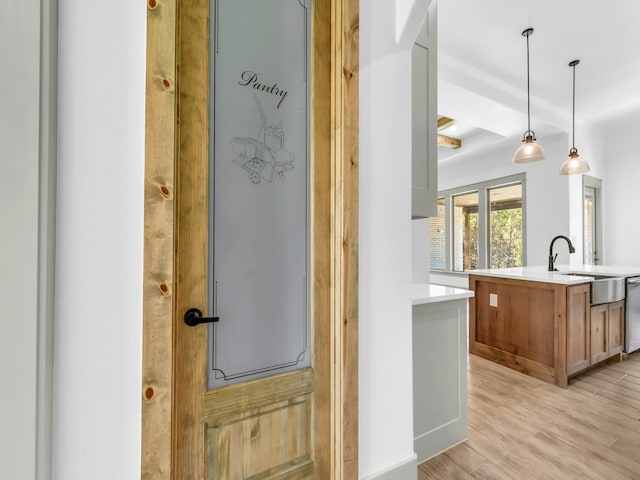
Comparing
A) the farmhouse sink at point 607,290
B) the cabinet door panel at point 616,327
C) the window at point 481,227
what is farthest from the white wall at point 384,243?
the window at point 481,227

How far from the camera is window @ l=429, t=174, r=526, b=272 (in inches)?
204

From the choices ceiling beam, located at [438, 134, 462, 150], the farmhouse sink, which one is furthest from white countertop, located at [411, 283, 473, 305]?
ceiling beam, located at [438, 134, 462, 150]

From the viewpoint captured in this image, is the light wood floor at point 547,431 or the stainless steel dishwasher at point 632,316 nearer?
the light wood floor at point 547,431

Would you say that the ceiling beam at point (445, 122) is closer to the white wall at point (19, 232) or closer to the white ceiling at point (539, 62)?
the white ceiling at point (539, 62)

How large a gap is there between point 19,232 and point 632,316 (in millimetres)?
4952

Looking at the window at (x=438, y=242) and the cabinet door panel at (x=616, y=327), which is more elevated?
the window at (x=438, y=242)

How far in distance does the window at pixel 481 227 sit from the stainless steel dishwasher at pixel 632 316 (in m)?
1.75

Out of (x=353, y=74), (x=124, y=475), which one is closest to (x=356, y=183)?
(x=353, y=74)

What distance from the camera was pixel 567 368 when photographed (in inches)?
104

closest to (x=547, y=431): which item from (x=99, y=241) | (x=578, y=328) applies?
(x=578, y=328)

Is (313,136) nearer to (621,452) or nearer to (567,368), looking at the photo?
(621,452)

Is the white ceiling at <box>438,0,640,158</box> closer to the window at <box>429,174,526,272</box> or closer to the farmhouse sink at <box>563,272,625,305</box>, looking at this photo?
the window at <box>429,174,526,272</box>

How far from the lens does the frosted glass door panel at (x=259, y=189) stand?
3.66 feet

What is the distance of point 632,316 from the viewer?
3219mm
